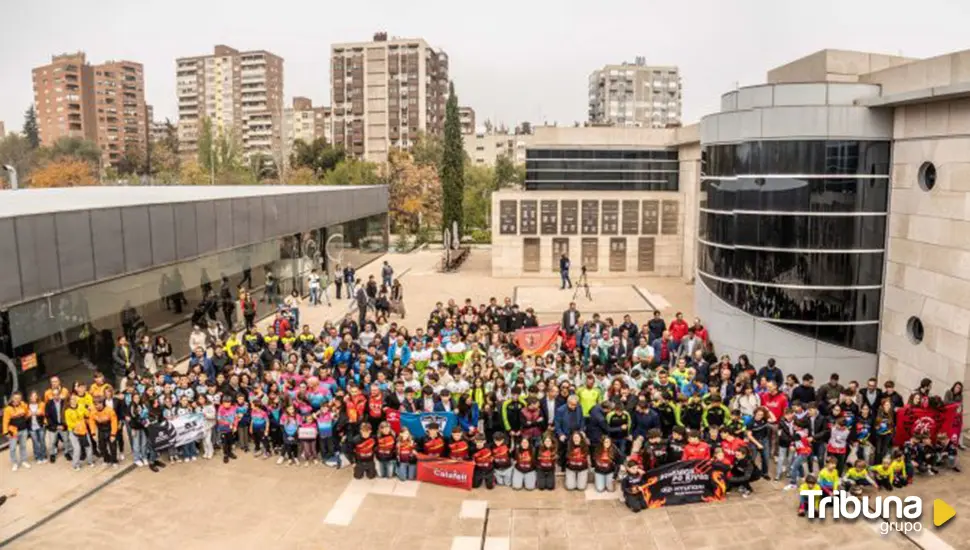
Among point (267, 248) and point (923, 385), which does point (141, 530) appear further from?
point (267, 248)

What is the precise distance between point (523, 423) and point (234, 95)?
14309 centimetres

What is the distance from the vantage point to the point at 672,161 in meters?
41.0

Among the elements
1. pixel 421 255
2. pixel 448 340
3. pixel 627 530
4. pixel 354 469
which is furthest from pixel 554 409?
pixel 421 255

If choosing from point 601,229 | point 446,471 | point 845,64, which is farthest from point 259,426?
point 601,229

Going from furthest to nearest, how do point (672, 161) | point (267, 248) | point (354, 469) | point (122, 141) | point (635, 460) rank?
point (122, 141) < point (672, 161) < point (267, 248) < point (354, 469) < point (635, 460)

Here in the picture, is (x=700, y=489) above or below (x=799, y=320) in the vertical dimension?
below

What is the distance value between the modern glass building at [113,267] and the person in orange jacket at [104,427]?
300 cm

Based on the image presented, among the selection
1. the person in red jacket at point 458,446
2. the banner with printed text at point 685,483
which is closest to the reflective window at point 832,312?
the banner with printed text at point 685,483

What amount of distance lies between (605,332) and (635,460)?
7374 mm

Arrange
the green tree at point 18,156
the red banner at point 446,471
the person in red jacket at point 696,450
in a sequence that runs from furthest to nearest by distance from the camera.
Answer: the green tree at point 18,156 < the red banner at point 446,471 < the person in red jacket at point 696,450

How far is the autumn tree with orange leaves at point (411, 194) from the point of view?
2453 inches

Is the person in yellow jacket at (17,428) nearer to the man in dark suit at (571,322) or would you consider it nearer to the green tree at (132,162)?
the man in dark suit at (571,322)

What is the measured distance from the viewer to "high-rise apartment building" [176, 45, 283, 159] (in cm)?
13626

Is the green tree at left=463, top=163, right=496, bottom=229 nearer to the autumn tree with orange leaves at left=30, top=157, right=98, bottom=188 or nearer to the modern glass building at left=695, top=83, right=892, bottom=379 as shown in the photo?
the autumn tree with orange leaves at left=30, top=157, right=98, bottom=188
